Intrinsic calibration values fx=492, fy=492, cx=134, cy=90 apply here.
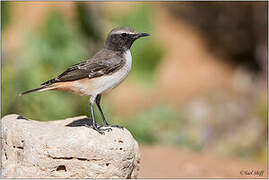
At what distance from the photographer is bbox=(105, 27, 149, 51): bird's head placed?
770cm

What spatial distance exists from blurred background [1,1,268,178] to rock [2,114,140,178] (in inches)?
104

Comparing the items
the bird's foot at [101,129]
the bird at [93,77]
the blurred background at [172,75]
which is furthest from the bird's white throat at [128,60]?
the blurred background at [172,75]

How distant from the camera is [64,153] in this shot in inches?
243

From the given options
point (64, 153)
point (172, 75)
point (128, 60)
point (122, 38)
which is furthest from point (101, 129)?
point (172, 75)

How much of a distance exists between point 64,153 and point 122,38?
7.72ft

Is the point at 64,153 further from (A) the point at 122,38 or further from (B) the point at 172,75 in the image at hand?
(B) the point at 172,75

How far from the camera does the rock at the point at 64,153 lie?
6176 mm

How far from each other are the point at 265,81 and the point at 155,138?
8.11m

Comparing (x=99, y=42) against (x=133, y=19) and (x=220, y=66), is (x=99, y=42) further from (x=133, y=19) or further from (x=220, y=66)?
(x=220, y=66)

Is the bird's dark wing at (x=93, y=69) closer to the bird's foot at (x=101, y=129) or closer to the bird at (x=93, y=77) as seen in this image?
the bird at (x=93, y=77)

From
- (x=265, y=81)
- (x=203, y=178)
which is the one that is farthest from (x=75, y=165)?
(x=265, y=81)

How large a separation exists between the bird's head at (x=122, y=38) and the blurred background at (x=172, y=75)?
2.56 metres

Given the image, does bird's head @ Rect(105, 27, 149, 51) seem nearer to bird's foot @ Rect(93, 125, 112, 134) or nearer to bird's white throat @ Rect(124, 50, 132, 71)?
bird's white throat @ Rect(124, 50, 132, 71)

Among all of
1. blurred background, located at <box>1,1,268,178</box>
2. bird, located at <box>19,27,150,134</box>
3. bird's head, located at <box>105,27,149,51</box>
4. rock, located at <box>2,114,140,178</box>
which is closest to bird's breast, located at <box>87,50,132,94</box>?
bird, located at <box>19,27,150,134</box>
